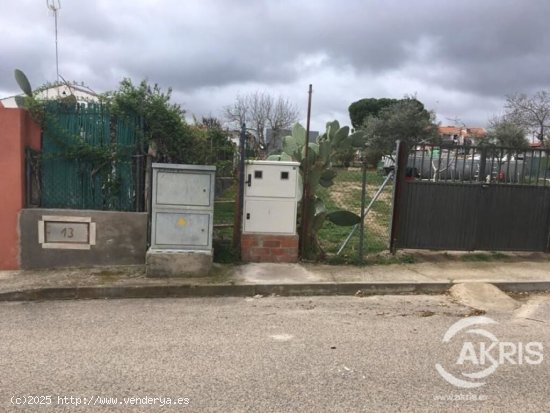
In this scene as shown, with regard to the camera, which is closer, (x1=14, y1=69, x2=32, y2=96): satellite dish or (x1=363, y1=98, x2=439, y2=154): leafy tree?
(x1=14, y1=69, x2=32, y2=96): satellite dish

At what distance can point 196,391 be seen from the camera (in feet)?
12.1

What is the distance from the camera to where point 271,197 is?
7.55 meters

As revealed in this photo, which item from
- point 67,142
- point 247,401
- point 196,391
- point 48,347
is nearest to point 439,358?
point 247,401

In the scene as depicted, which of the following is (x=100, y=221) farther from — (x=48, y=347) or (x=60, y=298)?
(x=48, y=347)

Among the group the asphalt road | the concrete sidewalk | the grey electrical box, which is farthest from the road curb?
the grey electrical box

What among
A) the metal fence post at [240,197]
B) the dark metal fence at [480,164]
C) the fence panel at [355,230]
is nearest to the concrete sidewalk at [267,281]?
the metal fence post at [240,197]

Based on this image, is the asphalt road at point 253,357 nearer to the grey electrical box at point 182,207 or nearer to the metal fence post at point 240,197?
the grey electrical box at point 182,207

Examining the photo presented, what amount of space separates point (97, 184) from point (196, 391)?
4585mm

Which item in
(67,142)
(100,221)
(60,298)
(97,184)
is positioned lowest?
(60,298)

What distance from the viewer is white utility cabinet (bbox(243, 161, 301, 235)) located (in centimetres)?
748

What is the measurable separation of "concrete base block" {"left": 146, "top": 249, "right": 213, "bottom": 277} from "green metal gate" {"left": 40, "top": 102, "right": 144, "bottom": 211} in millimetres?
1002

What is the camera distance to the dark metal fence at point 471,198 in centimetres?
817

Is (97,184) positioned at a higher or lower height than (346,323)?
higher

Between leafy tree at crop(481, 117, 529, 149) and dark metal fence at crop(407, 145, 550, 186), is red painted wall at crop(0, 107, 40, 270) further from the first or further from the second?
leafy tree at crop(481, 117, 529, 149)
